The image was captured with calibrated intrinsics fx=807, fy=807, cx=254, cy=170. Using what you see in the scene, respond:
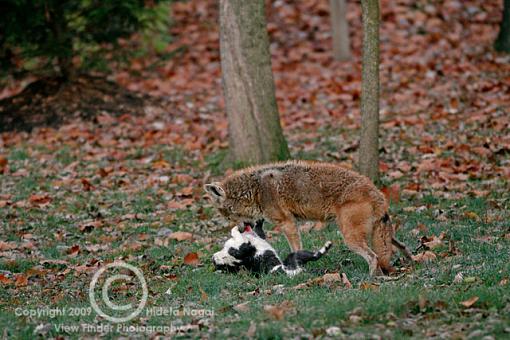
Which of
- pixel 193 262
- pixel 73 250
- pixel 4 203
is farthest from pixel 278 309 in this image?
pixel 4 203

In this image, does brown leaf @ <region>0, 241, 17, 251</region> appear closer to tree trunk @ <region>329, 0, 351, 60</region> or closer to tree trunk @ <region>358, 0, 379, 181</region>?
tree trunk @ <region>358, 0, 379, 181</region>

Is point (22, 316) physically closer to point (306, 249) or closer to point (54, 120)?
point (306, 249)

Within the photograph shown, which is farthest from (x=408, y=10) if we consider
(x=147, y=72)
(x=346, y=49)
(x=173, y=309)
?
(x=173, y=309)

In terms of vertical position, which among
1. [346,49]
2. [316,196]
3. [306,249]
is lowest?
[306,249]

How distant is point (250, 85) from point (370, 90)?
2.60 m

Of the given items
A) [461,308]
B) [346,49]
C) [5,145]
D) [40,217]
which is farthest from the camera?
[346,49]

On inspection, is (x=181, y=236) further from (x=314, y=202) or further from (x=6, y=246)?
(x=314, y=202)

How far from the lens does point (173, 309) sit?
7961 millimetres

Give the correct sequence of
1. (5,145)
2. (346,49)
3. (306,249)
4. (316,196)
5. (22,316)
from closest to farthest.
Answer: (22,316)
(316,196)
(306,249)
(5,145)
(346,49)

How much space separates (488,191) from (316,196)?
378 centimetres

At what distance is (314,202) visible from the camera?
9328 millimetres

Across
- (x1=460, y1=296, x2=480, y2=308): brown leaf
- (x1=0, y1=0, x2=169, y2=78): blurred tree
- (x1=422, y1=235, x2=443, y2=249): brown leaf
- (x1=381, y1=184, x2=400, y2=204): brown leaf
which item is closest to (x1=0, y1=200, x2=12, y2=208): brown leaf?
(x1=0, y1=0, x2=169, y2=78): blurred tree

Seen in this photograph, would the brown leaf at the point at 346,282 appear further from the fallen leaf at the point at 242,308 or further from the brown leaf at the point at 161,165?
the brown leaf at the point at 161,165

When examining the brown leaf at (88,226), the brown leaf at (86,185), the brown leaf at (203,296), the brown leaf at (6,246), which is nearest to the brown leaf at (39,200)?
the brown leaf at (86,185)
